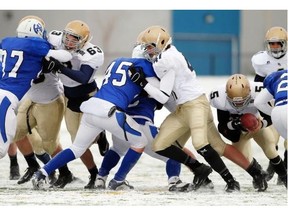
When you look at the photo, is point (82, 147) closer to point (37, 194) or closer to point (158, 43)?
point (37, 194)

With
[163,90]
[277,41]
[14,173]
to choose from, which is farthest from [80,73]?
[277,41]

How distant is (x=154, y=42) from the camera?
6.50 m

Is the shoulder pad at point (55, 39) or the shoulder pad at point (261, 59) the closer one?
the shoulder pad at point (55, 39)

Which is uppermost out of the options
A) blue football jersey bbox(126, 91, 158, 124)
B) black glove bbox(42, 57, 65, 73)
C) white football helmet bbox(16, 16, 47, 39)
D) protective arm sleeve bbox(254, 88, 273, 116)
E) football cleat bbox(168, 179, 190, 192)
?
white football helmet bbox(16, 16, 47, 39)

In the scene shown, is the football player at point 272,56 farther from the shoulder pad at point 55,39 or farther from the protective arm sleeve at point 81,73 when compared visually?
the shoulder pad at point 55,39

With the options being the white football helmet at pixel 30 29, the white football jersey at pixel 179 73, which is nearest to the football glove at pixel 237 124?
the white football jersey at pixel 179 73

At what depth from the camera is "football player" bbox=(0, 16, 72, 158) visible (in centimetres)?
649

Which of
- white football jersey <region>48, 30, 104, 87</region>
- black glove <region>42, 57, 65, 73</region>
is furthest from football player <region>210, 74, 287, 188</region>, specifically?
black glove <region>42, 57, 65, 73</region>

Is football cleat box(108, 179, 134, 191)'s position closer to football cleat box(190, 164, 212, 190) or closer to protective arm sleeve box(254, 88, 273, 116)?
football cleat box(190, 164, 212, 190)

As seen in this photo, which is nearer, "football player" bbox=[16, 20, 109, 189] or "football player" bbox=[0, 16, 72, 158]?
"football player" bbox=[0, 16, 72, 158]

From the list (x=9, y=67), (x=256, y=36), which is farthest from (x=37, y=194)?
(x=256, y=36)

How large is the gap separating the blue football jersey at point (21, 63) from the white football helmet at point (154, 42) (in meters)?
0.71

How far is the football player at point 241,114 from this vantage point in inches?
259

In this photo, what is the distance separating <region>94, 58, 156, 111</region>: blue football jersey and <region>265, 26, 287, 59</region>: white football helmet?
1271 millimetres
